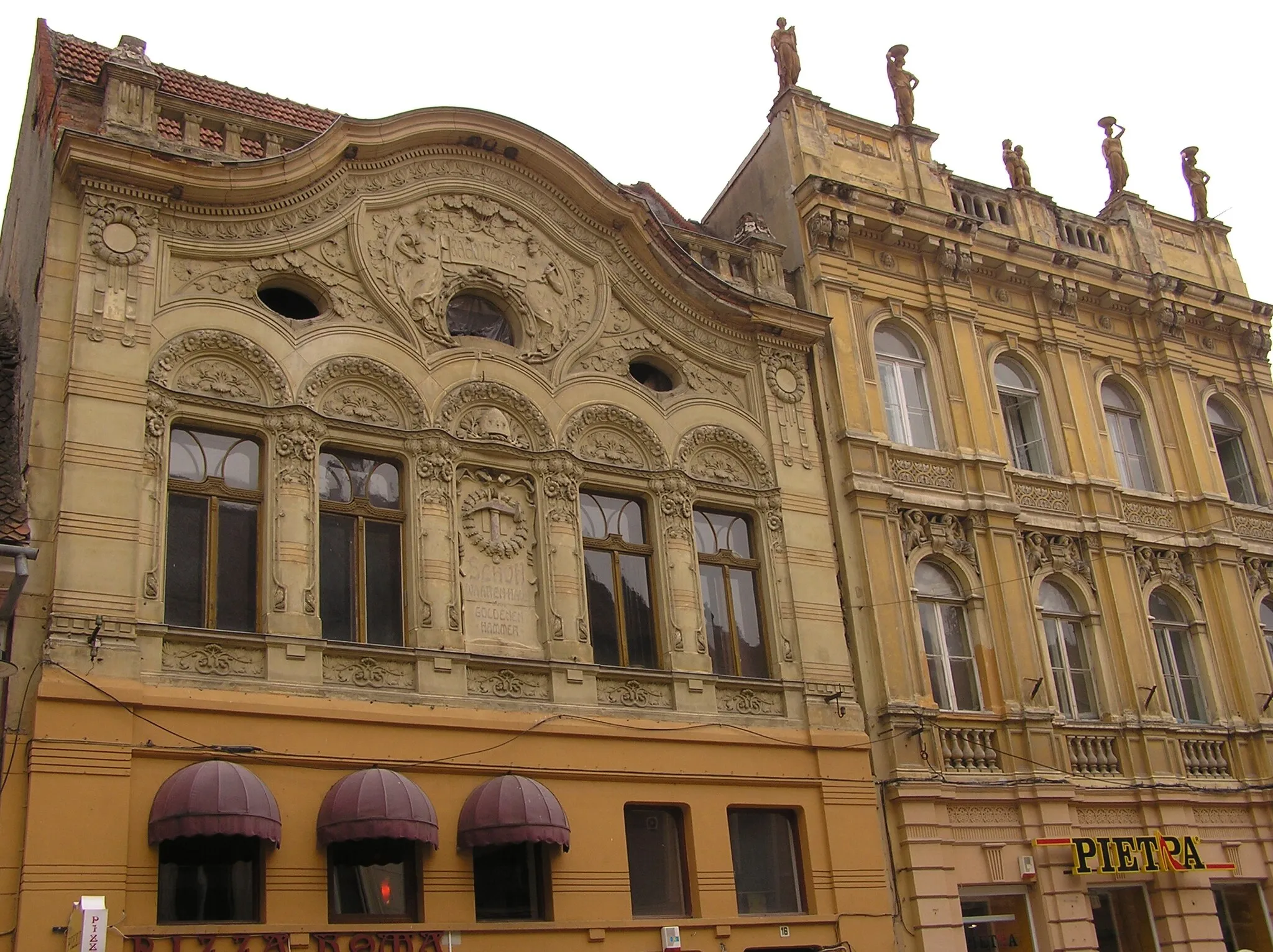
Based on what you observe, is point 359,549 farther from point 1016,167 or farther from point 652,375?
point 1016,167

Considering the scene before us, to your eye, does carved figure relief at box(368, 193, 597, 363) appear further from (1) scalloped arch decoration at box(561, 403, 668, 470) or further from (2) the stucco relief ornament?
(2) the stucco relief ornament

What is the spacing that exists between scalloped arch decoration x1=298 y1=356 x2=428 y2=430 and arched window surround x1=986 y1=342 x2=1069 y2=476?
9863mm

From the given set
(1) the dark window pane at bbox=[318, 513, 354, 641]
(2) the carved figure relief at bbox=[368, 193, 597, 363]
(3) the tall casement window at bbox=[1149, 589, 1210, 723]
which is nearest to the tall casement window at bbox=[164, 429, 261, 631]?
(1) the dark window pane at bbox=[318, 513, 354, 641]

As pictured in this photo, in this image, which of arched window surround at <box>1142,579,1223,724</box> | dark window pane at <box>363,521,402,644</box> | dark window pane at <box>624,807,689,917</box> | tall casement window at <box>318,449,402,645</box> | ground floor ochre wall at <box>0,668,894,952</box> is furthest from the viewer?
arched window surround at <box>1142,579,1223,724</box>

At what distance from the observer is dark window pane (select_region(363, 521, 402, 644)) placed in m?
15.8

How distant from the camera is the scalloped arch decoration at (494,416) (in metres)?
17.1

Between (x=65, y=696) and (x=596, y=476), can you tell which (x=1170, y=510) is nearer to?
(x=596, y=476)

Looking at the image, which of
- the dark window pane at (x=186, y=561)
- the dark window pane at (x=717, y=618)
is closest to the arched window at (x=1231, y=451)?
the dark window pane at (x=717, y=618)

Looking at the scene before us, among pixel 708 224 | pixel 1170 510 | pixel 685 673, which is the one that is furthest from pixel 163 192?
pixel 1170 510

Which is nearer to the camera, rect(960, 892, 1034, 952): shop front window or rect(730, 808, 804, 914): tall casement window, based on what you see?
rect(730, 808, 804, 914): tall casement window

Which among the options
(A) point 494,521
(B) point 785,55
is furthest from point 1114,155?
(A) point 494,521

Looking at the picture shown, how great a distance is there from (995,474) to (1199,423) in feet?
17.8

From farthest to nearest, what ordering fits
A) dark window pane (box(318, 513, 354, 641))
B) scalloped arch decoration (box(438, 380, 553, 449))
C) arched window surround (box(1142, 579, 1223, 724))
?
arched window surround (box(1142, 579, 1223, 724))
scalloped arch decoration (box(438, 380, 553, 449))
dark window pane (box(318, 513, 354, 641))

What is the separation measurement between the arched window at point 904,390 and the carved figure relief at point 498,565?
22.0 feet
